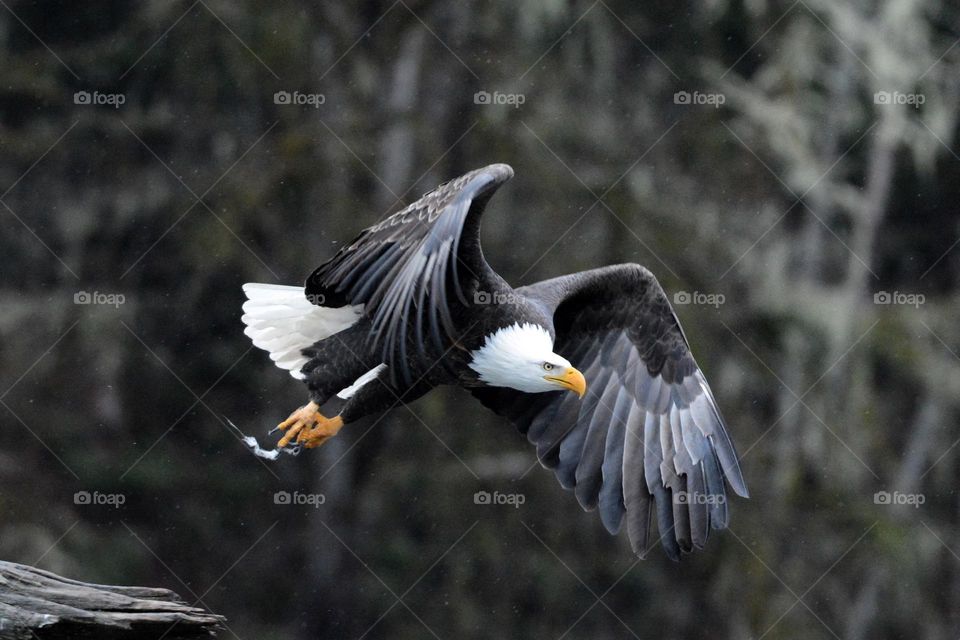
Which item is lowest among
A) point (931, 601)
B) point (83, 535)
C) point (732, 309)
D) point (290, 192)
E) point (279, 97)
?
point (931, 601)

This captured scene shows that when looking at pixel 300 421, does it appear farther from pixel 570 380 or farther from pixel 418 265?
pixel 418 265

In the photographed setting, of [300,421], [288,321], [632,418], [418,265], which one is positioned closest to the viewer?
[418,265]

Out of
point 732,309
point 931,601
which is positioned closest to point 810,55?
point 732,309

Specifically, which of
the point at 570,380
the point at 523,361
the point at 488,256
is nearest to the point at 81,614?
the point at 523,361

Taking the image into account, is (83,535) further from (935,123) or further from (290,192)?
(935,123)

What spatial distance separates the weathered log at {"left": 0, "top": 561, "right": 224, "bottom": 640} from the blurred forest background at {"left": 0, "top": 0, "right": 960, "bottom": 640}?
567 cm

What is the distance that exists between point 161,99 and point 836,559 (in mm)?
6504

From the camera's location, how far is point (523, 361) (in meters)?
5.69

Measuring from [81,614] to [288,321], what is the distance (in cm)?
202

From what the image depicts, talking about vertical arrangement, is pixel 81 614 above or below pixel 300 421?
below

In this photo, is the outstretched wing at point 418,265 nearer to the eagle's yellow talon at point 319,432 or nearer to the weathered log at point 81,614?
the eagle's yellow talon at point 319,432

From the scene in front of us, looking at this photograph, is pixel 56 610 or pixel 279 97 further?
pixel 279 97

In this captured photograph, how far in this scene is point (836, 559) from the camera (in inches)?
453

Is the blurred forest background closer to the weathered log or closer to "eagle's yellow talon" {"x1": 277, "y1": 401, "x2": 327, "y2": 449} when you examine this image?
"eagle's yellow talon" {"x1": 277, "y1": 401, "x2": 327, "y2": 449}
